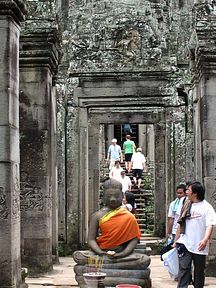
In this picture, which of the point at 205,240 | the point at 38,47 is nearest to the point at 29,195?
the point at 38,47

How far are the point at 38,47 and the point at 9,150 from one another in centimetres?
419

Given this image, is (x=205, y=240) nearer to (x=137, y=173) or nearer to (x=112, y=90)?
(x=112, y=90)

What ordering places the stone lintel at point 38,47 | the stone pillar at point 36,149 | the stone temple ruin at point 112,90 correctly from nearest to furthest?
the stone pillar at point 36,149 → the stone lintel at point 38,47 → the stone temple ruin at point 112,90

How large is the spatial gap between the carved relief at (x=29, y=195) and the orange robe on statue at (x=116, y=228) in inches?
107

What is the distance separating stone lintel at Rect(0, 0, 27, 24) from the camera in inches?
316

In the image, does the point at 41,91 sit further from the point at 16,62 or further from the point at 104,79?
the point at 104,79

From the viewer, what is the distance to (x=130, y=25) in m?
15.4

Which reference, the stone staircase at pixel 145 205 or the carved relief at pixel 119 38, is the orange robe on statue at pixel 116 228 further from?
the stone staircase at pixel 145 205

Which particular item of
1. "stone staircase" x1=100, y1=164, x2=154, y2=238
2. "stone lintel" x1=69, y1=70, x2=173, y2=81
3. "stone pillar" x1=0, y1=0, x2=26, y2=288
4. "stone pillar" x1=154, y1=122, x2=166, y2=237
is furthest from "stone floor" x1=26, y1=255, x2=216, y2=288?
"stone staircase" x1=100, y1=164, x2=154, y2=238

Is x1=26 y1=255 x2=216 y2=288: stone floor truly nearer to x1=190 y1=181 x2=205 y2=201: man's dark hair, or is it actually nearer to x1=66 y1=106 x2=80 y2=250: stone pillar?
x1=190 y1=181 x2=205 y2=201: man's dark hair

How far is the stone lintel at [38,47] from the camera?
1161 cm

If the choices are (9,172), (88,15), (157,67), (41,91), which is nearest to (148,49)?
(157,67)

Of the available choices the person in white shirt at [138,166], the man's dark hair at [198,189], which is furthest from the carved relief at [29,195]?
the person in white shirt at [138,166]

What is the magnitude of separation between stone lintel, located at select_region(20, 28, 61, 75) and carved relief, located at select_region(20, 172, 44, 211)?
1.96 meters
